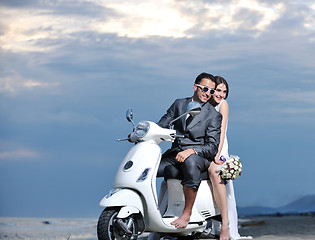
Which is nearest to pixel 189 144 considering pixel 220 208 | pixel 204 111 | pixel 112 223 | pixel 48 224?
pixel 204 111

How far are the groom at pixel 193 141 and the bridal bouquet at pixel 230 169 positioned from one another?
0.96 ft

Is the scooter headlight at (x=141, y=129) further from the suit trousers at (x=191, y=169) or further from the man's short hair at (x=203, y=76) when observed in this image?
the man's short hair at (x=203, y=76)

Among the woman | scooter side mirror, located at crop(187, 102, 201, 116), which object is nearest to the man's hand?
scooter side mirror, located at crop(187, 102, 201, 116)

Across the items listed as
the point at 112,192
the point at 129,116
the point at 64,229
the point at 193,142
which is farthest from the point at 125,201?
the point at 64,229

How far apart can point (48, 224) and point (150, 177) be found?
21.5 feet

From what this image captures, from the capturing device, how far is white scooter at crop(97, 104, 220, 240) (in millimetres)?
5102

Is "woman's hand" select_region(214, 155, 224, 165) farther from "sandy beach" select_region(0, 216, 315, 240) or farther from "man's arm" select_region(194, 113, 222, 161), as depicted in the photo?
"sandy beach" select_region(0, 216, 315, 240)

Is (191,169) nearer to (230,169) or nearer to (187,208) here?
(187,208)

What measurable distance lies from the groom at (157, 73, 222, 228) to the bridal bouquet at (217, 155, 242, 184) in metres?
0.29

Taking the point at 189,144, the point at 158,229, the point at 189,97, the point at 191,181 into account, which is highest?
the point at 189,97

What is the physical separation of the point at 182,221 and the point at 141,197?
0.56 m

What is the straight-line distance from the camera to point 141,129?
17.9 feet

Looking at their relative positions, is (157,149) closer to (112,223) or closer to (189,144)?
(189,144)

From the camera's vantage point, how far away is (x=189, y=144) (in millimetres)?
5758
